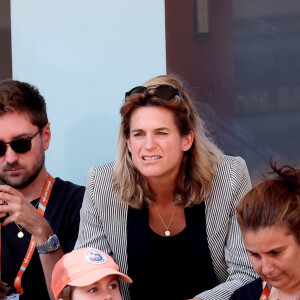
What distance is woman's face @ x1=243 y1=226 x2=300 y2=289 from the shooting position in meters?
2.54

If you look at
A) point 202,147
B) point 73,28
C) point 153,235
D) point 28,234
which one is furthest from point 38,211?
point 73,28

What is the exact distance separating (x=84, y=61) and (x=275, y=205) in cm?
197

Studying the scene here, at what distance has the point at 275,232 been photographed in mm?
2553

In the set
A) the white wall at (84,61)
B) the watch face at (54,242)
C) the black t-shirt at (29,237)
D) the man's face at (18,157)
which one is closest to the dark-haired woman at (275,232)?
the watch face at (54,242)

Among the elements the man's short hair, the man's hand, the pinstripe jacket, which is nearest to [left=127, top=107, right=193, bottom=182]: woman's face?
the pinstripe jacket

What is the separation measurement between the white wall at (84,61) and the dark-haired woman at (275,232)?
1645 mm

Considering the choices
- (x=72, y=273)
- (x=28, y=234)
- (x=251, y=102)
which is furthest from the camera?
(x=251, y=102)

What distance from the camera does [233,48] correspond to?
3.97 m

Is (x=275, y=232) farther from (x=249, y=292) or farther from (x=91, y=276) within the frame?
(x=91, y=276)

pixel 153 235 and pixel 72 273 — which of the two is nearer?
pixel 72 273

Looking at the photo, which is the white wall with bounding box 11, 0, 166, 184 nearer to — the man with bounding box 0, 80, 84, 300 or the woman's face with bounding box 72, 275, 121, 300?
the man with bounding box 0, 80, 84, 300

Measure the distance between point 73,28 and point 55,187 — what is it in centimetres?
109

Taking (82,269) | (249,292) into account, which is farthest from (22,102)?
(249,292)

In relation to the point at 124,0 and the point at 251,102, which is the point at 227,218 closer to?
the point at 251,102
